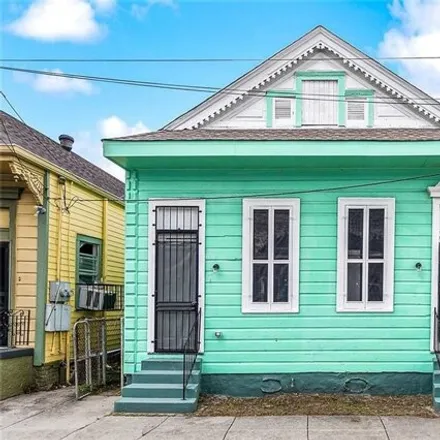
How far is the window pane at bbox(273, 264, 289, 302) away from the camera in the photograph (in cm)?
784

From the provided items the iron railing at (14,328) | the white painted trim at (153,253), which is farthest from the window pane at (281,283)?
the iron railing at (14,328)

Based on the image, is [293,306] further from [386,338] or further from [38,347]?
[38,347]

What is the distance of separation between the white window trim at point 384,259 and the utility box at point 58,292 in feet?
14.3

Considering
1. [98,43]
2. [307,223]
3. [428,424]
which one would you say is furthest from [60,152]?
[428,424]

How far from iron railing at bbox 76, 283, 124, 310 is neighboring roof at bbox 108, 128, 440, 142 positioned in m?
3.22

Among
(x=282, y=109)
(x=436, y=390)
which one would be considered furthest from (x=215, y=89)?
(x=436, y=390)

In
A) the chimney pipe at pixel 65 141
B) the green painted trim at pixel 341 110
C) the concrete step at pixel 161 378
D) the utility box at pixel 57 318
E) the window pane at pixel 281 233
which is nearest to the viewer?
the concrete step at pixel 161 378

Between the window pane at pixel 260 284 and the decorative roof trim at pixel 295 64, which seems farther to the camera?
the decorative roof trim at pixel 295 64

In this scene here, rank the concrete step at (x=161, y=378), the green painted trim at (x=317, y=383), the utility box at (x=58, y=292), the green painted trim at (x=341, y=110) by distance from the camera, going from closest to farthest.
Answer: the concrete step at (x=161, y=378) < the green painted trim at (x=317, y=383) < the utility box at (x=58, y=292) < the green painted trim at (x=341, y=110)

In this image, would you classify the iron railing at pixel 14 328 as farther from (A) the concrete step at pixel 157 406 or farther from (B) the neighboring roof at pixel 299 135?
(B) the neighboring roof at pixel 299 135

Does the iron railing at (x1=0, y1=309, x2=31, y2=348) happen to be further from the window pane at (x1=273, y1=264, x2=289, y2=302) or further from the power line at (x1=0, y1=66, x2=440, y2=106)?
the window pane at (x1=273, y1=264, x2=289, y2=302)

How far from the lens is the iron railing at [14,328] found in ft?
28.6

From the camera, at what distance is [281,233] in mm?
7910

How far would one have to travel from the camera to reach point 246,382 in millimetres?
7750
